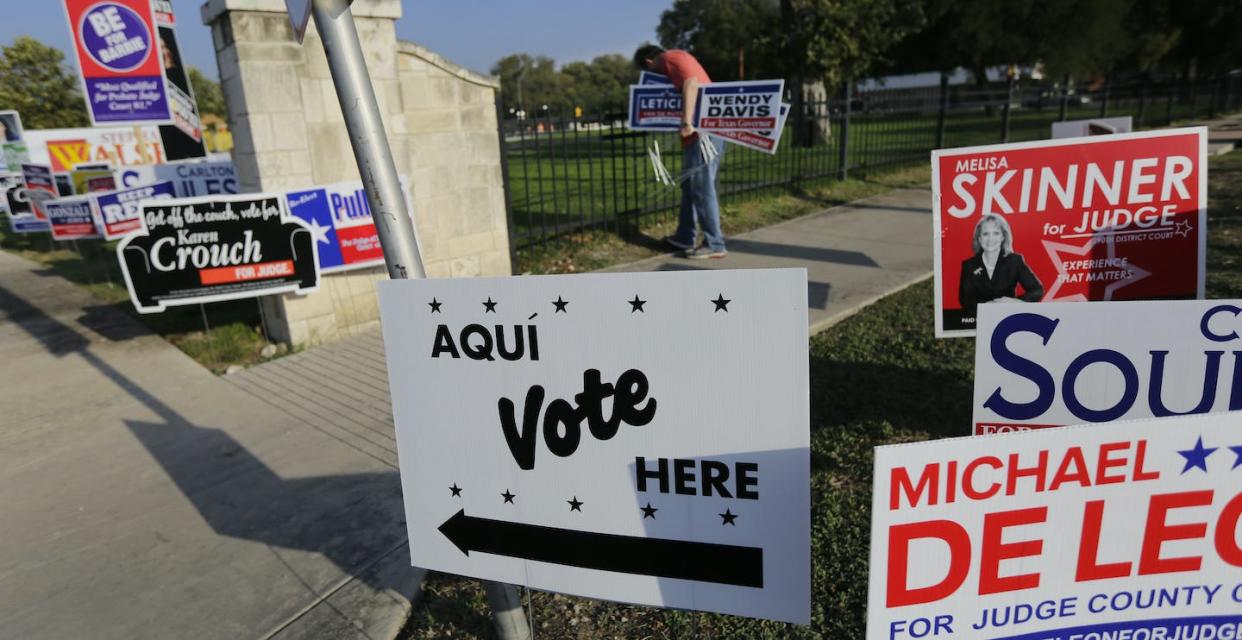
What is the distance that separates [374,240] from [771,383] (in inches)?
212

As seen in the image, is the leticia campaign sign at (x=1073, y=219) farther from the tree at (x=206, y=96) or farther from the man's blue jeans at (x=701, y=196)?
the tree at (x=206, y=96)

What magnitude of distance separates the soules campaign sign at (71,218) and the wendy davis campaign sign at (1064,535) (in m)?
12.0

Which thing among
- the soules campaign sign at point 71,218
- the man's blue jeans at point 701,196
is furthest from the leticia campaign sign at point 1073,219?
the soules campaign sign at point 71,218

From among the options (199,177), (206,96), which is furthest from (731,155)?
(206,96)

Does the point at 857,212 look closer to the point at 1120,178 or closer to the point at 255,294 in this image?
the point at 1120,178

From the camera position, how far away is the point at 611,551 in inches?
77.7

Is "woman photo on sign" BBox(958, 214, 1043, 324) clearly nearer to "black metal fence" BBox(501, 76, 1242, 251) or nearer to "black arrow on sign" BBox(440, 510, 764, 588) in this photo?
"black arrow on sign" BBox(440, 510, 764, 588)

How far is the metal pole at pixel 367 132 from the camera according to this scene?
1860 mm

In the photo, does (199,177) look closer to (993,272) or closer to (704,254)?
(704,254)

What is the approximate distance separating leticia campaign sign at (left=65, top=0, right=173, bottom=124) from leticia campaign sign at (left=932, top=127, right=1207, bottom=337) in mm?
8191

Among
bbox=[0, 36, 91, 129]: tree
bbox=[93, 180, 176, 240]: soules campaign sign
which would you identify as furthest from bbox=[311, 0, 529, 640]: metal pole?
bbox=[0, 36, 91, 129]: tree

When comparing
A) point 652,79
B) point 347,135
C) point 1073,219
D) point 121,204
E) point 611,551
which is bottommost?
point 611,551

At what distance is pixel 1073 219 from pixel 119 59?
905 cm

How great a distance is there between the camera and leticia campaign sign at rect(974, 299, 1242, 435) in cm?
224
